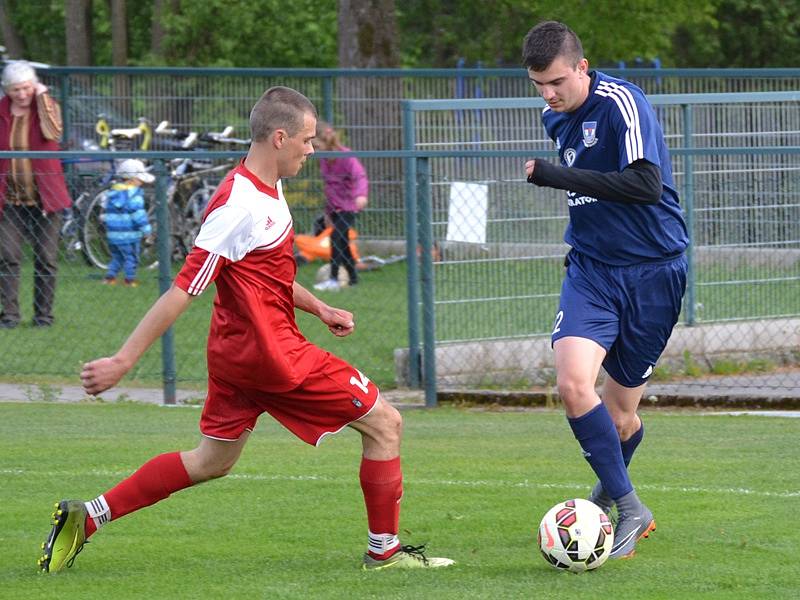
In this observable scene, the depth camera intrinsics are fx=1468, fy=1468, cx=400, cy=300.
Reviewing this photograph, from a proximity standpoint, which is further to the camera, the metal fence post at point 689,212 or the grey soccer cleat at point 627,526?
the metal fence post at point 689,212

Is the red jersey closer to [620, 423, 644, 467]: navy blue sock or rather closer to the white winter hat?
[620, 423, 644, 467]: navy blue sock

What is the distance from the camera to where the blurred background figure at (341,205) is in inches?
503

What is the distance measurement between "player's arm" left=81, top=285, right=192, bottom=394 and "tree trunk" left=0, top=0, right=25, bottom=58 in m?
26.9

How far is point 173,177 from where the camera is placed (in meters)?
16.5

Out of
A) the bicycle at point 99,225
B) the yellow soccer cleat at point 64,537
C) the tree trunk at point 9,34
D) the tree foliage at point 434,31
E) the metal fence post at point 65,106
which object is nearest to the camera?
the yellow soccer cleat at point 64,537

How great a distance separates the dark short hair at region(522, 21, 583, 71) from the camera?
19.0 ft

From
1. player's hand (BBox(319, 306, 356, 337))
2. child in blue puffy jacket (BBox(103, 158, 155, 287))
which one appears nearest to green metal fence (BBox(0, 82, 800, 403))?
child in blue puffy jacket (BBox(103, 158, 155, 287))

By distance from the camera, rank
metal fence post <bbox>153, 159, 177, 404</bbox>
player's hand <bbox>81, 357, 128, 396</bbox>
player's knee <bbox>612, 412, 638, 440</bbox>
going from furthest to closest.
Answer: metal fence post <bbox>153, 159, 177, 404</bbox>
player's knee <bbox>612, 412, 638, 440</bbox>
player's hand <bbox>81, 357, 128, 396</bbox>

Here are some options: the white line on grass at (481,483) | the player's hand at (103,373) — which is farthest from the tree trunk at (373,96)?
the player's hand at (103,373)

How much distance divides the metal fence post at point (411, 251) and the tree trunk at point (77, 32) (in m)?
16.4

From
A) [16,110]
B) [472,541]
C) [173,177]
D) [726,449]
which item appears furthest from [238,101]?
[472,541]

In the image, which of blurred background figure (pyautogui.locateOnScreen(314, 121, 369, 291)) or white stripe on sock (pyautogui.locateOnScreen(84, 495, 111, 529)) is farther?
blurred background figure (pyautogui.locateOnScreen(314, 121, 369, 291))

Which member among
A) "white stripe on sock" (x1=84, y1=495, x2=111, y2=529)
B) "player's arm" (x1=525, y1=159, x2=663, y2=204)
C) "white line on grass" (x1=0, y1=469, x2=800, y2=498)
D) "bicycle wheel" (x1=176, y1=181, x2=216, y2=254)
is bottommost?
"white line on grass" (x1=0, y1=469, x2=800, y2=498)

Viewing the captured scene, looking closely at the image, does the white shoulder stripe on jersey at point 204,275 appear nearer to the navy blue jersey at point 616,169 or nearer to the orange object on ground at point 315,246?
the navy blue jersey at point 616,169
